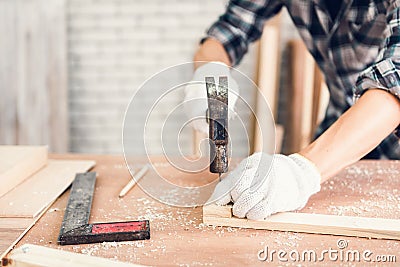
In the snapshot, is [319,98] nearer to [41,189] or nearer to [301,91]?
[301,91]

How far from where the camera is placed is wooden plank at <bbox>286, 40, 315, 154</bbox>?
2998 mm

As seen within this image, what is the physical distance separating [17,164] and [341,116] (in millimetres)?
788

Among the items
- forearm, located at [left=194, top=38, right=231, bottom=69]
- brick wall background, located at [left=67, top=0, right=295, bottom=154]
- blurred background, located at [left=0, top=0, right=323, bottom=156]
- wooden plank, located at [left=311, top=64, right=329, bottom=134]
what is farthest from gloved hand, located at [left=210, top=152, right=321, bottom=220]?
brick wall background, located at [left=67, top=0, right=295, bottom=154]

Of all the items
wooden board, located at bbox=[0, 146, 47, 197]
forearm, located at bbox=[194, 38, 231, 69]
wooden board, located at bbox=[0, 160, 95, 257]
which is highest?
forearm, located at bbox=[194, 38, 231, 69]

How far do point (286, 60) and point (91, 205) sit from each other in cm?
216

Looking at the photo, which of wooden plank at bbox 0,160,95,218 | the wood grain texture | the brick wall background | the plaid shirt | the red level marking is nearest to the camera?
the red level marking

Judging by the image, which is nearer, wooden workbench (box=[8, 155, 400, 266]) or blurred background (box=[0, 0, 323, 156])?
wooden workbench (box=[8, 155, 400, 266])

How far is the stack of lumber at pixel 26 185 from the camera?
3.59ft

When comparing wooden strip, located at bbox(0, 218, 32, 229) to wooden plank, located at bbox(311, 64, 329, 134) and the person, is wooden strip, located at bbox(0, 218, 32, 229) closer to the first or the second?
the person

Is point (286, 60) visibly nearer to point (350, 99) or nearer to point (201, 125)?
point (350, 99)

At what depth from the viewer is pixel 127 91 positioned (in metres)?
3.22

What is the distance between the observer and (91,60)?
3182 millimetres

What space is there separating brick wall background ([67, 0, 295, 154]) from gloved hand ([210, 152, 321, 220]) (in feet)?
6.57

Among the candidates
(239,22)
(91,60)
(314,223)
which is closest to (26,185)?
(314,223)
